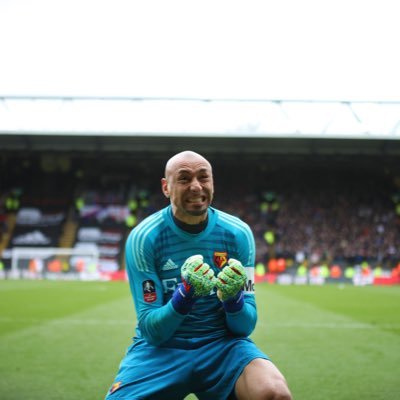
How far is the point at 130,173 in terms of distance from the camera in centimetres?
3509

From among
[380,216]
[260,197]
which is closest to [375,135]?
[380,216]

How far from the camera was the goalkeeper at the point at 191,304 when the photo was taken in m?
2.95

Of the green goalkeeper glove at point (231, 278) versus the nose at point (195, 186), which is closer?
the green goalkeeper glove at point (231, 278)

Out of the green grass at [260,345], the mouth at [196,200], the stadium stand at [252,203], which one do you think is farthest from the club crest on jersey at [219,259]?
the stadium stand at [252,203]

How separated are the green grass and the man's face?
254cm

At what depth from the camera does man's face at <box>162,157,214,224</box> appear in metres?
3.15

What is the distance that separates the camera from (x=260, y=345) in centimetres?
773

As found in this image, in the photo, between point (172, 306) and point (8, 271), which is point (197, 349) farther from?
point (8, 271)

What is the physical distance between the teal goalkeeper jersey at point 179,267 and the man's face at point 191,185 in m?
0.18

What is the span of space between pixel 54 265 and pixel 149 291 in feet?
83.7

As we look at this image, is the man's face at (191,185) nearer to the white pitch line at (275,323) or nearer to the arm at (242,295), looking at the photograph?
the arm at (242,295)

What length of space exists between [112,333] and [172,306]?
6205 millimetres

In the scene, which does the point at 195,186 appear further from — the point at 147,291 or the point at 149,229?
the point at 147,291

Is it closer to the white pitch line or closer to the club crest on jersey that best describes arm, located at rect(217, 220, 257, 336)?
the club crest on jersey
